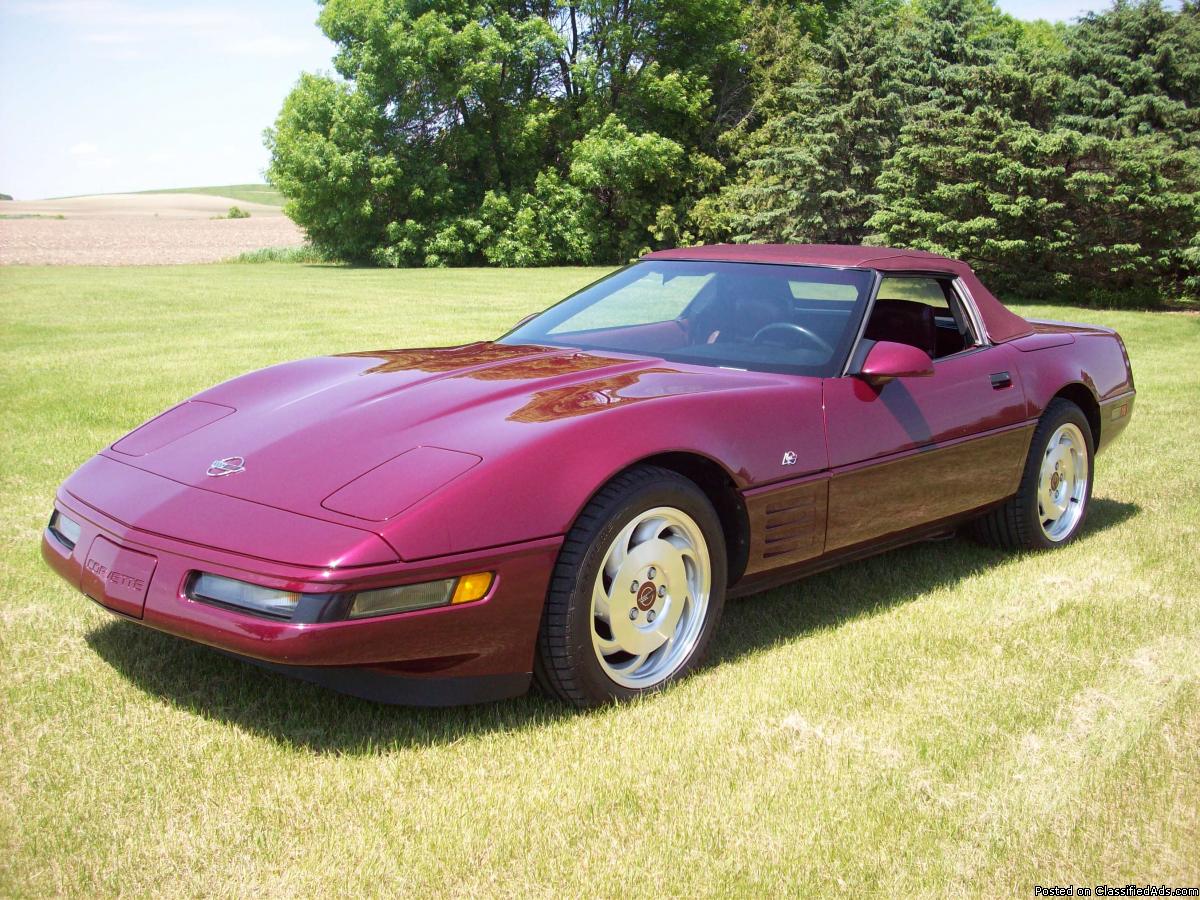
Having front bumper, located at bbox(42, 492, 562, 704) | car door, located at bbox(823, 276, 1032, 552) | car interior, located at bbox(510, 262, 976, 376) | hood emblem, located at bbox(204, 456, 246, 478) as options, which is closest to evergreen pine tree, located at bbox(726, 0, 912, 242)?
car interior, located at bbox(510, 262, 976, 376)

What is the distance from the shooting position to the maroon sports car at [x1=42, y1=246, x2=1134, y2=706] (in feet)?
9.14

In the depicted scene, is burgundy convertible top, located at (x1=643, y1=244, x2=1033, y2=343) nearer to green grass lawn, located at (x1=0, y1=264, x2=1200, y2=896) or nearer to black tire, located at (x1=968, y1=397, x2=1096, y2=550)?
black tire, located at (x1=968, y1=397, x2=1096, y2=550)

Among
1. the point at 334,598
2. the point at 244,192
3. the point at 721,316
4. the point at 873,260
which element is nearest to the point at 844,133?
the point at 873,260

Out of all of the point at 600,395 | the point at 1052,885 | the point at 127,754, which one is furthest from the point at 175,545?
the point at 1052,885

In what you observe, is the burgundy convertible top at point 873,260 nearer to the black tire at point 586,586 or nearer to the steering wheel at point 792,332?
the steering wheel at point 792,332

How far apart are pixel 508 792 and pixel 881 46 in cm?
2815

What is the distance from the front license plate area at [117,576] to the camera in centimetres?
289

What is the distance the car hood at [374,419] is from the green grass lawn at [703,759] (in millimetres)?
643

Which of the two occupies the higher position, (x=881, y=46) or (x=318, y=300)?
(x=881, y=46)

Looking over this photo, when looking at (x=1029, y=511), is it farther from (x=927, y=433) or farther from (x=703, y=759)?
(x=703, y=759)

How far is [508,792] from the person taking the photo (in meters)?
2.74

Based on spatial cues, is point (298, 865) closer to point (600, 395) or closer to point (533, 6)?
point (600, 395)

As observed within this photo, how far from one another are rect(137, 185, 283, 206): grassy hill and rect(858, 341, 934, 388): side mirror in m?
122

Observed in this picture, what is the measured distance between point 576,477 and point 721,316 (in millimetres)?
1518
